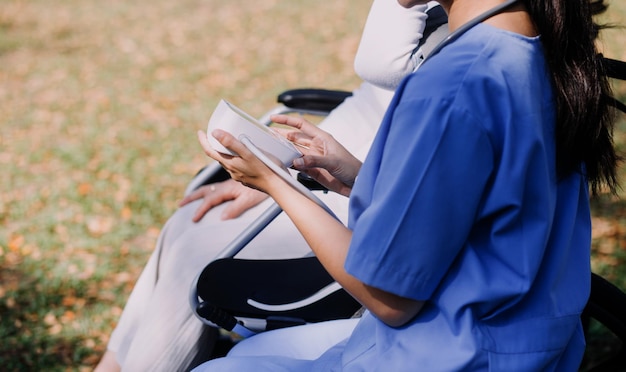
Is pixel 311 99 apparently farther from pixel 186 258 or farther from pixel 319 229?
pixel 319 229

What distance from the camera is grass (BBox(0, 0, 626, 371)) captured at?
3635mm

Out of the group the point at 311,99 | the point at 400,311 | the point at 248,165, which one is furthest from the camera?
the point at 311,99

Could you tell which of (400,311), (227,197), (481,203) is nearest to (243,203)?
(227,197)

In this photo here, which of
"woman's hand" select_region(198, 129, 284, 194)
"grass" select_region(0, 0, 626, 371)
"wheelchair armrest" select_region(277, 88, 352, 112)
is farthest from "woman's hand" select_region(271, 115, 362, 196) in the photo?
"grass" select_region(0, 0, 626, 371)

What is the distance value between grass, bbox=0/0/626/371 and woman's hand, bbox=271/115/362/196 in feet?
5.75

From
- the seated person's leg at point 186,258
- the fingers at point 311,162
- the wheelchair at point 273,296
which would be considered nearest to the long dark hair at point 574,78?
the wheelchair at point 273,296

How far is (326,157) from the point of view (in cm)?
185

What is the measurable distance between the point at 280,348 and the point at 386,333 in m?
0.40

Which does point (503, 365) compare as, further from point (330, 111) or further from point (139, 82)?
point (139, 82)

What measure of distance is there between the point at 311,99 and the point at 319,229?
4.55ft

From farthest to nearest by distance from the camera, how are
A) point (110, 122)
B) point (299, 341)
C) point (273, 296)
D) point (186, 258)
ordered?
point (110, 122)
point (186, 258)
point (273, 296)
point (299, 341)

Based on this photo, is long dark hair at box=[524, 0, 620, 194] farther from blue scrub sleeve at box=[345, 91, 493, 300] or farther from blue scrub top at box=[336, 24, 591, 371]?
blue scrub sleeve at box=[345, 91, 493, 300]

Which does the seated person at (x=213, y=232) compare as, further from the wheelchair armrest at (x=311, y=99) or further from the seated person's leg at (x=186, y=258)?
the wheelchair armrest at (x=311, y=99)

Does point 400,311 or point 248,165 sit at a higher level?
point 248,165
